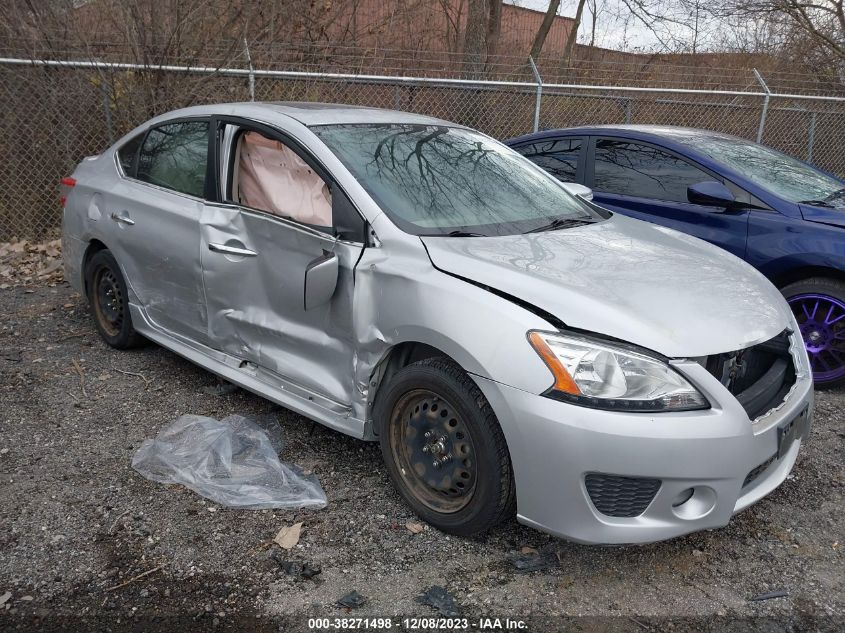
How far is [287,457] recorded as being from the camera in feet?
11.5

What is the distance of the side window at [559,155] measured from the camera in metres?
5.46

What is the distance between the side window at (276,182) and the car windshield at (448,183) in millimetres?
277

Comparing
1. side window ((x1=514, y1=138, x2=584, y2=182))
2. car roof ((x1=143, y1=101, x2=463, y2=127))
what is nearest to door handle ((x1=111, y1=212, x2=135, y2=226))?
car roof ((x1=143, y1=101, x2=463, y2=127))

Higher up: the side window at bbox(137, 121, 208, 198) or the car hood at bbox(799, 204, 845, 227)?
the side window at bbox(137, 121, 208, 198)

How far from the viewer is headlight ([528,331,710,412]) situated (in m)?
2.40

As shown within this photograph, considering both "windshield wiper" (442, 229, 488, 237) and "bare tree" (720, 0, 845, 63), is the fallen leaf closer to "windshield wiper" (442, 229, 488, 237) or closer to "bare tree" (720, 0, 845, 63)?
"windshield wiper" (442, 229, 488, 237)

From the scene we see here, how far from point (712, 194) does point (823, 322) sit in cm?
101

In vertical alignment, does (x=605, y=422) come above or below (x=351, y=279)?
below

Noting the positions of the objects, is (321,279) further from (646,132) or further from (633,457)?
(646,132)

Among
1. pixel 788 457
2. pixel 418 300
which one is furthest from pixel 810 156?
pixel 418 300

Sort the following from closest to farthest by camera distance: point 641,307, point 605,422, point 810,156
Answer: point 605,422 → point 641,307 → point 810,156

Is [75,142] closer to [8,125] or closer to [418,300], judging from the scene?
[8,125]

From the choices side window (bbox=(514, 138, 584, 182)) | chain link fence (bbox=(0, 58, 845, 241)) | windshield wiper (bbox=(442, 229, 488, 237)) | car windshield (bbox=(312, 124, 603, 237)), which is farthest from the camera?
chain link fence (bbox=(0, 58, 845, 241))

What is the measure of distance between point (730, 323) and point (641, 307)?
1.18 ft
